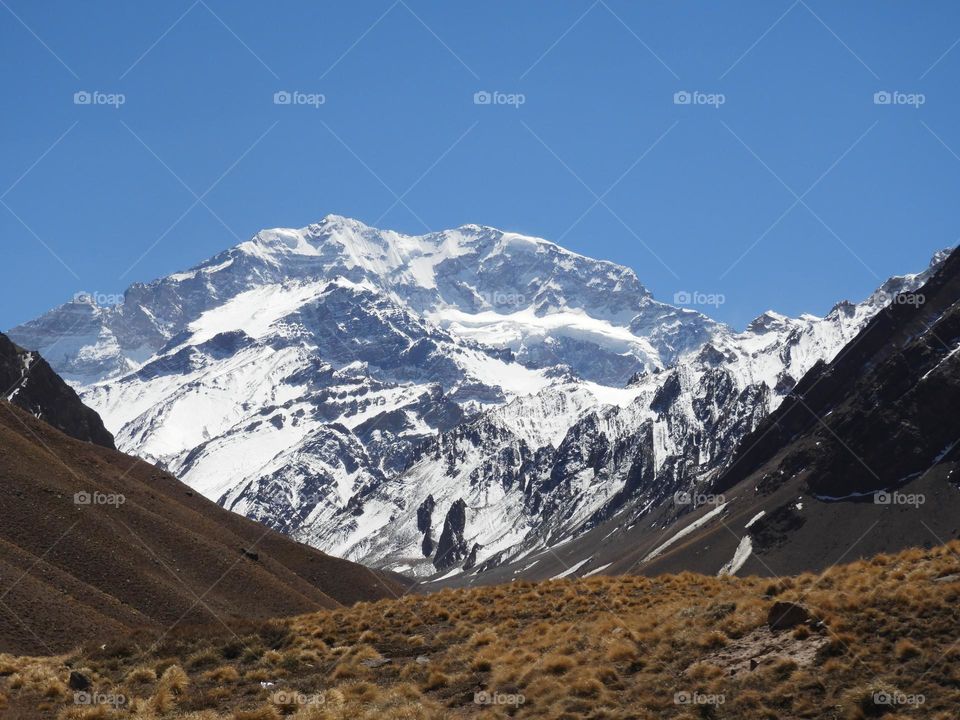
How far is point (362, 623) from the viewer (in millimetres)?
39750

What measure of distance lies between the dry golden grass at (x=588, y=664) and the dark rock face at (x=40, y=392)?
143 m

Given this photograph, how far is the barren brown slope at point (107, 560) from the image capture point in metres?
65.8

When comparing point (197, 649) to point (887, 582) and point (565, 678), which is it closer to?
point (565, 678)

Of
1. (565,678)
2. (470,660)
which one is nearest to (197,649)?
(470,660)

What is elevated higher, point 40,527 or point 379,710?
point 40,527

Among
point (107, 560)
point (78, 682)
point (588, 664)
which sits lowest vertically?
point (588, 664)

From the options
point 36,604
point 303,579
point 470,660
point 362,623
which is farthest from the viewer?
point 303,579

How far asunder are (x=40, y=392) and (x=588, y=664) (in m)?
170

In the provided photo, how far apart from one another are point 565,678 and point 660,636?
334 centimetres

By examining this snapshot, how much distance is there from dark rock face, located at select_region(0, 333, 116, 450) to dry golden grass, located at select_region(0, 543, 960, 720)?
470 ft

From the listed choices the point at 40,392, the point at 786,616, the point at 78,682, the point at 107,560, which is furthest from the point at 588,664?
the point at 40,392

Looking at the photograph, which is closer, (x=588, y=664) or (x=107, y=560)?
(x=588, y=664)

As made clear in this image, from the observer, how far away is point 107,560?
83.1 metres

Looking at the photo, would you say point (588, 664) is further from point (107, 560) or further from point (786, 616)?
point (107, 560)
